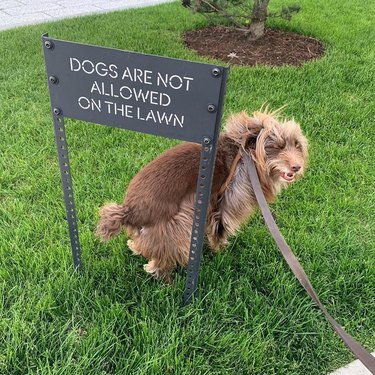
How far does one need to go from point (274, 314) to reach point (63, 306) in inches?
43.7

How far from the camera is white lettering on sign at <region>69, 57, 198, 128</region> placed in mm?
1719

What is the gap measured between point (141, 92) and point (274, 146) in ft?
2.54

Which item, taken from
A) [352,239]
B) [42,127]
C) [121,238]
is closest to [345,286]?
[352,239]

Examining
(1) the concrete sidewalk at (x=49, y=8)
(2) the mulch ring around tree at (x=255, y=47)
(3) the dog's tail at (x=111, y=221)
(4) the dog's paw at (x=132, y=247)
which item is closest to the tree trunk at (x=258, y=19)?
(2) the mulch ring around tree at (x=255, y=47)

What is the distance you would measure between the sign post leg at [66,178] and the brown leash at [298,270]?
89 cm

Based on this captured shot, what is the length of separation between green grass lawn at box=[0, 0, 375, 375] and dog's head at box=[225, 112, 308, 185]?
66 cm

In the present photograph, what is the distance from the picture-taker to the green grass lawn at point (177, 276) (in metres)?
2.06

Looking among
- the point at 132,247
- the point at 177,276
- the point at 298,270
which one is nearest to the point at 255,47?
the point at 132,247

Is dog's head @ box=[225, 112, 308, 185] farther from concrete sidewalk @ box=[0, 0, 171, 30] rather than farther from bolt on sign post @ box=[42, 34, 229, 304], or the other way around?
concrete sidewalk @ box=[0, 0, 171, 30]

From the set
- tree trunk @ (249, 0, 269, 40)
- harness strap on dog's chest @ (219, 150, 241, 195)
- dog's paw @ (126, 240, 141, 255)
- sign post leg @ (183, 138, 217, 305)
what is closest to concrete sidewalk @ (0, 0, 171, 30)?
tree trunk @ (249, 0, 269, 40)

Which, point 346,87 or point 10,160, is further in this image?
point 346,87

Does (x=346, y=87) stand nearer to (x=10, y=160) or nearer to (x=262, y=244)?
(x=262, y=244)

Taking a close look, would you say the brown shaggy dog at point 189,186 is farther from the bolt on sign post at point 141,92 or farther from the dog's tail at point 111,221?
the bolt on sign post at point 141,92

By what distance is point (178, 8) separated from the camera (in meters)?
7.84
